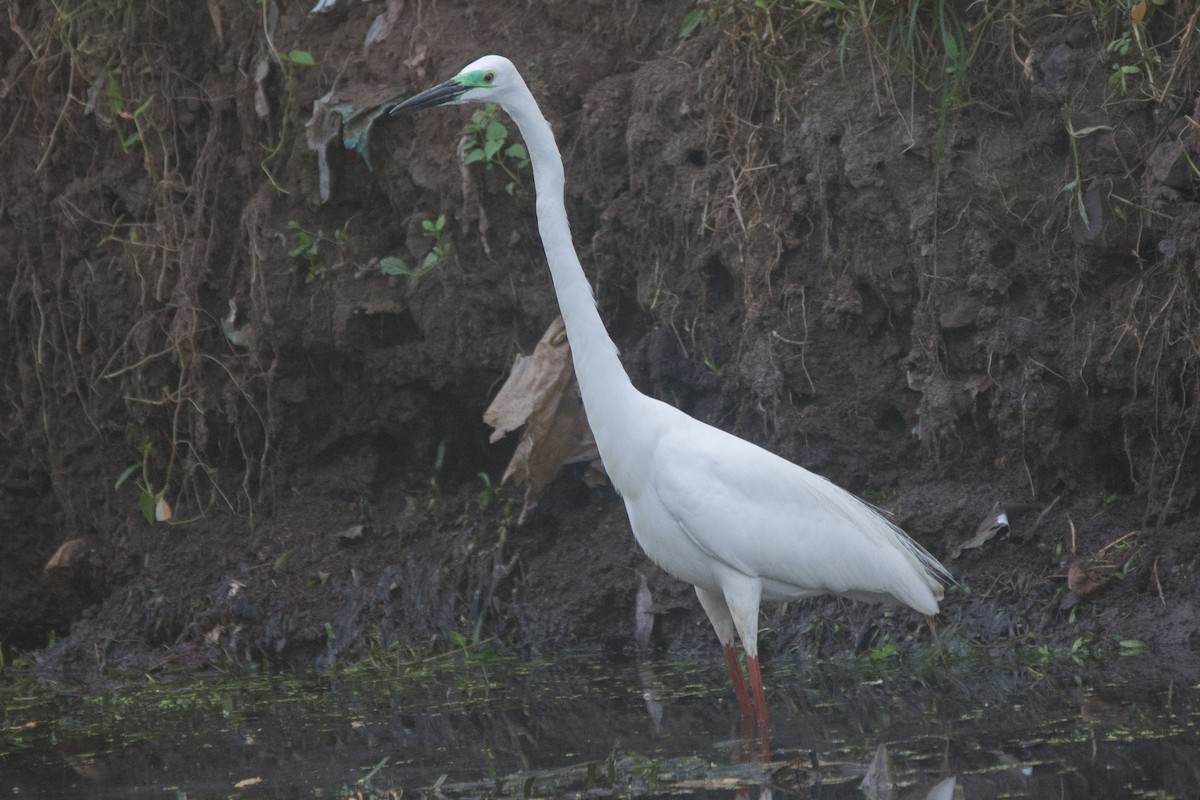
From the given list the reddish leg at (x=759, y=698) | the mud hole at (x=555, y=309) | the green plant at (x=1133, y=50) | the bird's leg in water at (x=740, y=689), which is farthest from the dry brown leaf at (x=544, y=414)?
the green plant at (x=1133, y=50)

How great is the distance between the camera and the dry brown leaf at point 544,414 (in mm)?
5176

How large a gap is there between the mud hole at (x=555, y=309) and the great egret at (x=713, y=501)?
75 cm

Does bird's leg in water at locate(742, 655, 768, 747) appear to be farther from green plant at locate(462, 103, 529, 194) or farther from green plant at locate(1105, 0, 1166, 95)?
green plant at locate(462, 103, 529, 194)

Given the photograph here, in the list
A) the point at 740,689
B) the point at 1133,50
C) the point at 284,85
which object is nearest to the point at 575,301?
the point at 740,689

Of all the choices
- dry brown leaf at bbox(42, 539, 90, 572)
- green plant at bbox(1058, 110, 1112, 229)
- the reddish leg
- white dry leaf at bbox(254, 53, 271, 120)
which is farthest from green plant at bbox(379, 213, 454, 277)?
the reddish leg

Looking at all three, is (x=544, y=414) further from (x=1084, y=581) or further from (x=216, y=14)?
(x=216, y=14)

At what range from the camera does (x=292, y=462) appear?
6.27m

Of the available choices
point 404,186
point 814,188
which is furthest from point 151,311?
point 814,188

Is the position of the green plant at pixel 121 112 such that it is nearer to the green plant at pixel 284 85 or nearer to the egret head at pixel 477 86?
the green plant at pixel 284 85

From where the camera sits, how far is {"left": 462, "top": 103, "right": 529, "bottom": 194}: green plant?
5.49 meters

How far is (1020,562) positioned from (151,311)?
4176mm

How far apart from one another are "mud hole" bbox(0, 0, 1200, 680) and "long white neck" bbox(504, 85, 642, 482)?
1122 millimetres

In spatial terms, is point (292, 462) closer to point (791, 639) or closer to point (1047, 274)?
point (791, 639)

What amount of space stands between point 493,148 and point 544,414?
1.16m
